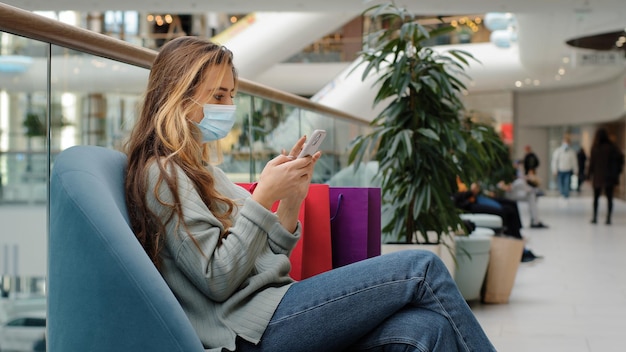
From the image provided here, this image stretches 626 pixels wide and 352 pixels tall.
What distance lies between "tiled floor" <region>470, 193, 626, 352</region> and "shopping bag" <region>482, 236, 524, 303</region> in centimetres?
8

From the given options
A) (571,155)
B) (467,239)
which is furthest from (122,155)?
(571,155)

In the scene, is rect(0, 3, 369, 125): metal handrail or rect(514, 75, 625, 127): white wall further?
rect(514, 75, 625, 127): white wall

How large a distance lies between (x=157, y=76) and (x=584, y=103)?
2402cm

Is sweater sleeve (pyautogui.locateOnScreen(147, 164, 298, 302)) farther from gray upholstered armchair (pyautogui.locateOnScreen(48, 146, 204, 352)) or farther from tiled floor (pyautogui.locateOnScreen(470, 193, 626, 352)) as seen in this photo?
tiled floor (pyautogui.locateOnScreen(470, 193, 626, 352))

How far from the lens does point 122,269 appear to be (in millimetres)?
1457

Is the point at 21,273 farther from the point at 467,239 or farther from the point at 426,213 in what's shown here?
the point at 467,239

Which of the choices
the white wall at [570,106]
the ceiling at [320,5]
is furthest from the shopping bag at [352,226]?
the white wall at [570,106]

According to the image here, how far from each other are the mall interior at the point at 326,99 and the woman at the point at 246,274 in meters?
0.25

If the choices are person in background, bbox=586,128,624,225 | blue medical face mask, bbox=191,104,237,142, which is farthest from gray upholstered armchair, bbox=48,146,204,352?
person in background, bbox=586,128,624,225

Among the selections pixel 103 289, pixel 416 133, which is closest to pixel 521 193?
pixel 416 133

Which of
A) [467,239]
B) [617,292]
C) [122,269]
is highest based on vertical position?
[122,269]

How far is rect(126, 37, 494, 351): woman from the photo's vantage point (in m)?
1.70

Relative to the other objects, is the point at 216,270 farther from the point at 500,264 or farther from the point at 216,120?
the point at 500,264

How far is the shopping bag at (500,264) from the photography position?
16.9 ft
